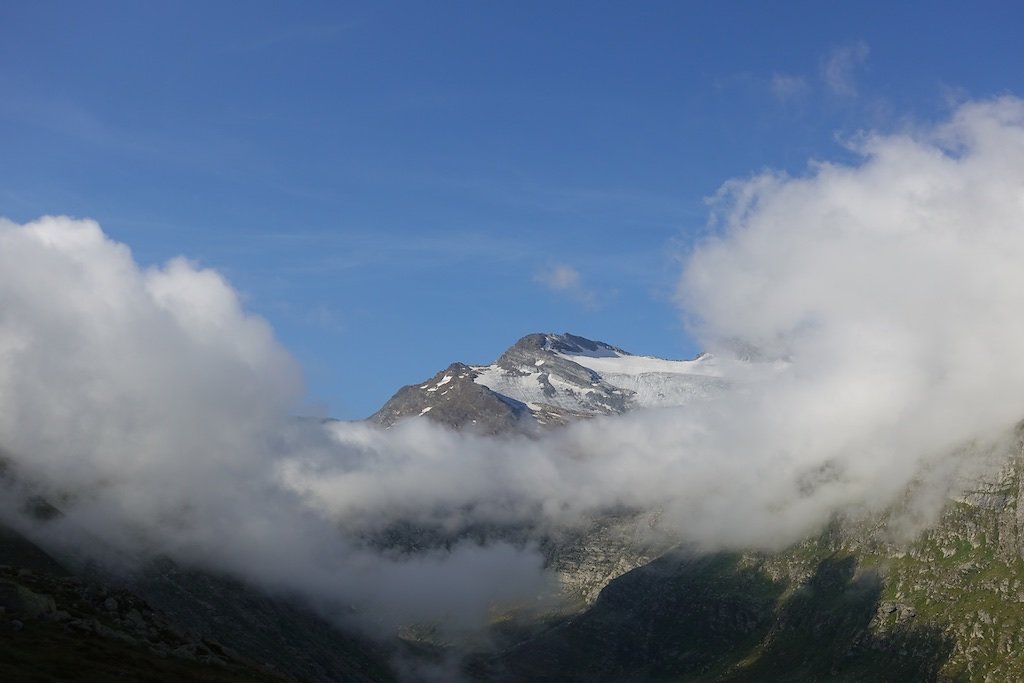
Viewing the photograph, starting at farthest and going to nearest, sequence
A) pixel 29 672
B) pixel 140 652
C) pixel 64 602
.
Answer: pixel 64 602, pixel 140 652, pixel 29 672

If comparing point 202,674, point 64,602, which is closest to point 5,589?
point 64,602

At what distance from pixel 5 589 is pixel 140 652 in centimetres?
2295

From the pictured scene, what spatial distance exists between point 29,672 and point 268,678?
202ft

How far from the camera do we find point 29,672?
4973 inches

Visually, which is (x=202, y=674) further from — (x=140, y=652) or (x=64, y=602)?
(x=64, y=602)

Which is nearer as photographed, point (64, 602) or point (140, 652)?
point (140, 652)

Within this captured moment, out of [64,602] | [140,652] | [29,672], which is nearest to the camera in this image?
[29,672]

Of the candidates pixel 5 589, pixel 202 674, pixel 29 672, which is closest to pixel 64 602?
pixel 5 589

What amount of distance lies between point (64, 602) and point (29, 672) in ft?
163

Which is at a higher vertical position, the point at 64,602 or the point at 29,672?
the point at 64,602

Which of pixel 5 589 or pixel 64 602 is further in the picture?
pixel 64 602

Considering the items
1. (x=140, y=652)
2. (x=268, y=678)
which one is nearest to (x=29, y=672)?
(x=140, y=652)

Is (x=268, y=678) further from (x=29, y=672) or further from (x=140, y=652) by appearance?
(x=29, y=672)

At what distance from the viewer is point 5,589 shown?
520 ft
